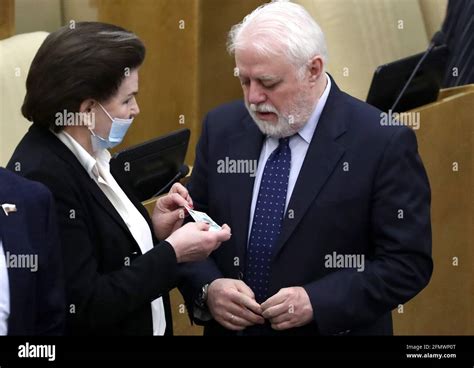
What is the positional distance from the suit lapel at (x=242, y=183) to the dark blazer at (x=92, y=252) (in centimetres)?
19

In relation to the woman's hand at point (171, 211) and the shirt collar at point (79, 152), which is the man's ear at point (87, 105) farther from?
the woman's hand at point (171, 211)

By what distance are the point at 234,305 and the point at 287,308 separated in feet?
0.43

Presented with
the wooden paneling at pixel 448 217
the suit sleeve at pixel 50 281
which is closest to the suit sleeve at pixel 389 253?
the suit sleeve at pixel 50 281

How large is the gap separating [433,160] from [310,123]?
1.10 metres

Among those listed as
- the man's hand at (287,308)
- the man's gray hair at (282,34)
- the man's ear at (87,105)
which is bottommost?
the man's hand at (287,308)

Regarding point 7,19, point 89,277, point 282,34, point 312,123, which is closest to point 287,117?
point 312,123

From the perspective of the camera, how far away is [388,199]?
7.78ft

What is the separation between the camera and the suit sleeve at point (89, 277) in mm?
2234

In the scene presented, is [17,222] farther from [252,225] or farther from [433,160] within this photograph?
[433,160]

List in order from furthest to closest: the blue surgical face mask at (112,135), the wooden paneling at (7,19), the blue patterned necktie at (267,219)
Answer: the wooden paneling at (7,19) < the blue patterned necktie at (267,219) < the blue surgical face mask at (112,135)

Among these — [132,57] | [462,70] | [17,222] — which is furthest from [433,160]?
[17,222]

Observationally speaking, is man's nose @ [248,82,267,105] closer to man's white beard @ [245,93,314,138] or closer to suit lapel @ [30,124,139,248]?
man's white beard @ [245,93,314,138]

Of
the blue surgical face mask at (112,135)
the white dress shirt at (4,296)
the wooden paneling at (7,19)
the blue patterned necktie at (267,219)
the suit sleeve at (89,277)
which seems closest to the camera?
the white dress shirt at (4,296)

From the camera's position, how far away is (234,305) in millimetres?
2428
